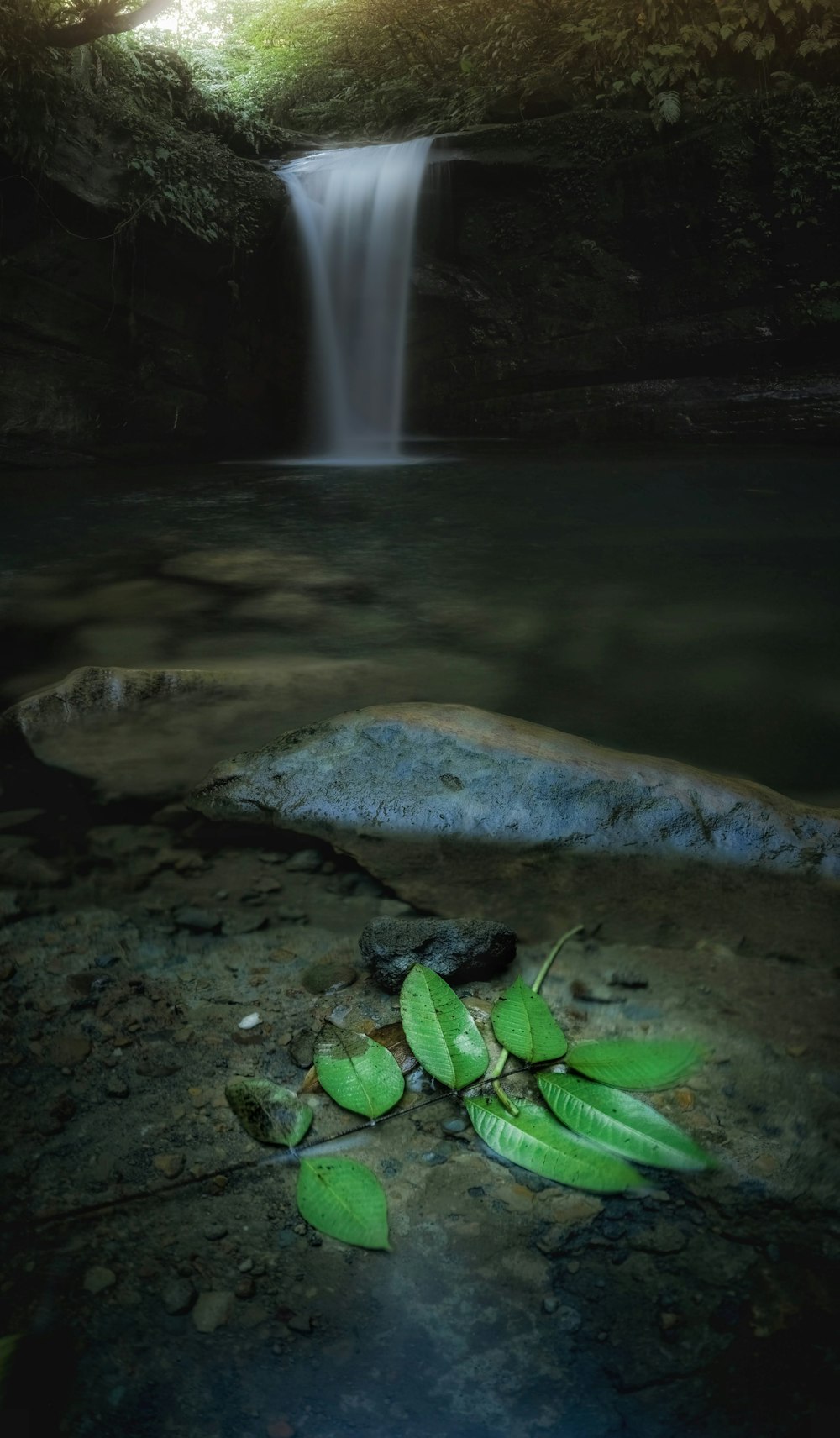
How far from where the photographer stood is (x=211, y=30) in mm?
17250

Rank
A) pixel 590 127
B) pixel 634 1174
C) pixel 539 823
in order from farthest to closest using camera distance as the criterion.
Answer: pixel 590 127
pixel 539 823
pixel 634 1174

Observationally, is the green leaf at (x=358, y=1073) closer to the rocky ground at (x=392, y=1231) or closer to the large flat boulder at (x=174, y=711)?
the rocky ground at (x=392, y=1231)

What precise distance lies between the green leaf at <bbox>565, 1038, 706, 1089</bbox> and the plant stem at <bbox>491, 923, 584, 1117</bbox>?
107 millimetres

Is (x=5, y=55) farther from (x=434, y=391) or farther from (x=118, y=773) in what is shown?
(x=118, y=773)

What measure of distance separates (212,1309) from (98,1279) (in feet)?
0.50

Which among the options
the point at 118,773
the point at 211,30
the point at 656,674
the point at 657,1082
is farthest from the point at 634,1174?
the point at 211,30

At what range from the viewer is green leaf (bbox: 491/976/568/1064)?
164 centimetres

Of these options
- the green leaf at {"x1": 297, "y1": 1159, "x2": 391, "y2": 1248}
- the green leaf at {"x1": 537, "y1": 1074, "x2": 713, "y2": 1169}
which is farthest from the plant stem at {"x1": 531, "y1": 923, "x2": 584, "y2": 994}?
the green leaf at {"x1": 297, "y1": 1159, "x2": 391, "y2": 1248}

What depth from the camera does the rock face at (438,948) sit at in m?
1.86

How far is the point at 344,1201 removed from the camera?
4.37ft

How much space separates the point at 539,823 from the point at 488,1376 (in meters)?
1.40

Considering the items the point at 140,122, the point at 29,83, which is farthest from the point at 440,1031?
the point at 140,122

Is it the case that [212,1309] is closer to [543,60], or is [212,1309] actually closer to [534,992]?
[534,992]

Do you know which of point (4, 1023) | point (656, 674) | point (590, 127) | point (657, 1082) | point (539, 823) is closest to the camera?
point (657, 1082)
